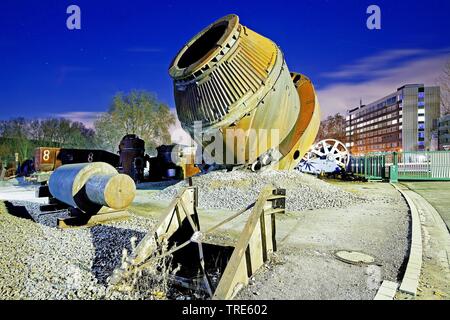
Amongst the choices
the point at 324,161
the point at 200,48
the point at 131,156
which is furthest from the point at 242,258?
the point at 324,161

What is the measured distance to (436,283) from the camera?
3125mm

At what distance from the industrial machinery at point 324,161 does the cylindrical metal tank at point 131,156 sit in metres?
10.7

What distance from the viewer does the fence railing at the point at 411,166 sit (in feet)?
50.8

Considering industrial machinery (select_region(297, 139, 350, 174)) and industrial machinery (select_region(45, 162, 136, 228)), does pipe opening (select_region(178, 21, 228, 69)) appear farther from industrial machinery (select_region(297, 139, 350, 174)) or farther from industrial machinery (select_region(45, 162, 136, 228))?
industrial machinery (select_region(297, 139, 350, 174))

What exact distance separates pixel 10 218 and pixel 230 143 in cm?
582

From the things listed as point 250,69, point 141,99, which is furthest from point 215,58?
Answer: point 141,99

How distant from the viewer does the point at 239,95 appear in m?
7.80

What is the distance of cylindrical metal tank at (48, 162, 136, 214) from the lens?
564 centimetres

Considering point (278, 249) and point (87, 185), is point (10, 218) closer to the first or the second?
point (87, 185)

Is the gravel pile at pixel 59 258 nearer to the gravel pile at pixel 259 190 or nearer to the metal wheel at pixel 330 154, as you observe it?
the gravel pile at pixel 259 190

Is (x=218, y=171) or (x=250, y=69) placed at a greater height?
(x=250, y=69)

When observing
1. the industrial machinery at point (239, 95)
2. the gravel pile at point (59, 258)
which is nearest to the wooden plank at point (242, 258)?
the gravel pile at point (59, 258)

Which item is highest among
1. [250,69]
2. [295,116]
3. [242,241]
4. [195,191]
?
[250,69]

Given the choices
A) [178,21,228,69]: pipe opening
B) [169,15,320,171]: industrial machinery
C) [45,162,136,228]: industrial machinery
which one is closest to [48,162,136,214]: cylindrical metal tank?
[45,162,136,228]: industrial machinery
